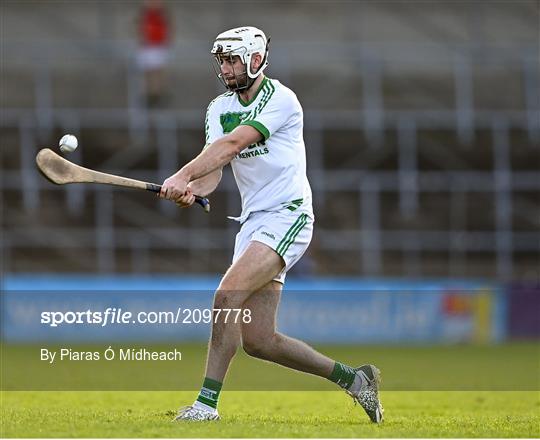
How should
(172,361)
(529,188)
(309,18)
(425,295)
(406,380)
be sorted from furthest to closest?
1. (309,18)
2. (529,188)
3. (425,295)
4. (172,361)
5. (406,380)

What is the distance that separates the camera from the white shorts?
9.09 meters

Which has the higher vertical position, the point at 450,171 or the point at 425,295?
the point at 450,171

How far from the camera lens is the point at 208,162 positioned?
8.99 meters

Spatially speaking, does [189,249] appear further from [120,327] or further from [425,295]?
[425,295]

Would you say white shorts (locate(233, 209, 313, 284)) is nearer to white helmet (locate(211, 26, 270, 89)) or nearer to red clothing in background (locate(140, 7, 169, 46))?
white helmet (locate(211, 26, 270, 89))

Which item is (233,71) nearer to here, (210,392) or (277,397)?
(210,392)

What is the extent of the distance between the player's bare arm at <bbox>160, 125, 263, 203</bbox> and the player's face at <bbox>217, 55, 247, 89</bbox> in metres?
0.44

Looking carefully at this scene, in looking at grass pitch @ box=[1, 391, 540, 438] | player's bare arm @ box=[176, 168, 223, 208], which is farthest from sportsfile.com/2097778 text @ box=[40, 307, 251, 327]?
player's bare arm @ box=[176, 168, 223, 208]

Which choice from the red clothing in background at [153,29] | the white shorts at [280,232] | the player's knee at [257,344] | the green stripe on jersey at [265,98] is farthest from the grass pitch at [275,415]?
the red clothing in background at [153,29]

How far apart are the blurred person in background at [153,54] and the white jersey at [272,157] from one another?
1475 cm

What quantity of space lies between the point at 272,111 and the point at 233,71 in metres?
0.40

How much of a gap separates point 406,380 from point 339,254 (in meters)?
8.17

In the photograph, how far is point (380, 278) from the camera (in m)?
21.9

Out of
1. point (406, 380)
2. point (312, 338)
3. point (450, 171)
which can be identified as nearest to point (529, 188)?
point (450, 171)
